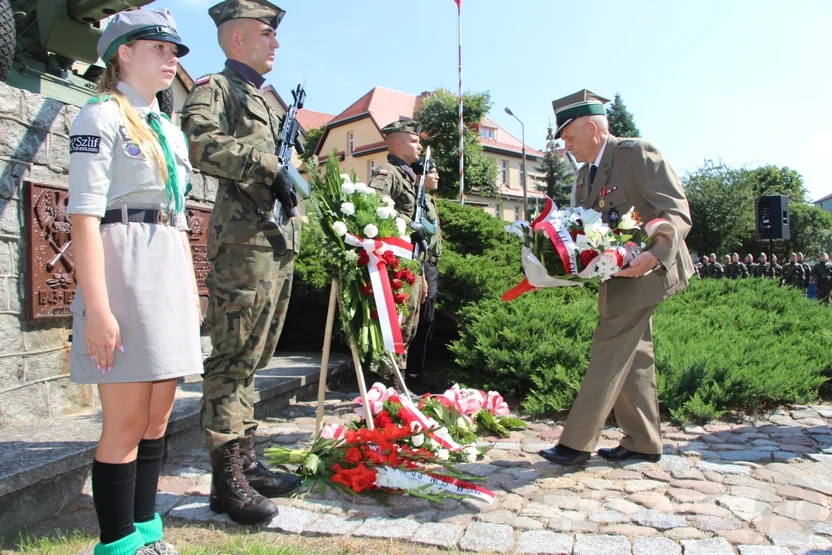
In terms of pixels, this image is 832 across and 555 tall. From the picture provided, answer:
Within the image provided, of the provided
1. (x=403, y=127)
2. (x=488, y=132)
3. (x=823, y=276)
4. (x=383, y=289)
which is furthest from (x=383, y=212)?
(x=488, y=132)

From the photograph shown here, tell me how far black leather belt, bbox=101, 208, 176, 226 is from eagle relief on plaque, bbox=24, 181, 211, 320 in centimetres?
160

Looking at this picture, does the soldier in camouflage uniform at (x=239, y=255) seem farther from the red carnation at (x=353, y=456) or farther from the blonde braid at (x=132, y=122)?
the blonde braid at (x=132, y=122)

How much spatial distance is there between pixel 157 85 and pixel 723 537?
2.87 m

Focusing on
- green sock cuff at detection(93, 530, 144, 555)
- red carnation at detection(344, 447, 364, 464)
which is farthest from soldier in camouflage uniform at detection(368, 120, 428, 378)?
green sock cuff at detection(93, 530, 144, 555)

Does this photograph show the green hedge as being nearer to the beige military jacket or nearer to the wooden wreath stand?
the beige military jacket

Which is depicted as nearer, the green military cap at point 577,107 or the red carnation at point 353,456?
the red carnation at point 353,456

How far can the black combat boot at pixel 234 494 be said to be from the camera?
284 centimetres

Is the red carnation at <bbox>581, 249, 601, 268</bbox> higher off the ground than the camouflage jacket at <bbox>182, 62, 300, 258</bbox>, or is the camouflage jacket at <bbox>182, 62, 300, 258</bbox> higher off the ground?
the camouflage jacket at <bbox>182, 62, 300, 258</bbox>

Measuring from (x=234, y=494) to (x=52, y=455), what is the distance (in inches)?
35.1

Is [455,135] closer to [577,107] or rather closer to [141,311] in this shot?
[577,107]

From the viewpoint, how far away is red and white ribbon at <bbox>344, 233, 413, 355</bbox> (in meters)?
3.85

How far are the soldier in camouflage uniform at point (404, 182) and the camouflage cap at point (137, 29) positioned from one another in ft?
9.68

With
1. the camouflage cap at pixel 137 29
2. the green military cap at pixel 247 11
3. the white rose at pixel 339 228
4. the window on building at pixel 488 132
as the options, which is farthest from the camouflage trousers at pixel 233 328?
the window on building at pixel 488 132

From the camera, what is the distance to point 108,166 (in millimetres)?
2139
